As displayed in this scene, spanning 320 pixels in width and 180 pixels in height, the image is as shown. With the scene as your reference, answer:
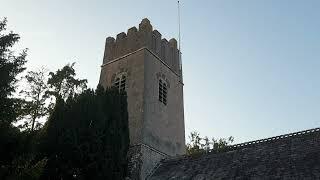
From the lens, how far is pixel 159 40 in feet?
91.2

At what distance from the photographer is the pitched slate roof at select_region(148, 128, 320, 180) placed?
54.4ft

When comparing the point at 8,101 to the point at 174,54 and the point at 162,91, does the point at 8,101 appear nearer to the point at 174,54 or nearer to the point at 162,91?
the point at 162,91

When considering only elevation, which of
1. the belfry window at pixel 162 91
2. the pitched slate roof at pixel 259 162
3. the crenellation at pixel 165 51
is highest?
the crenellation at pixel 165 51

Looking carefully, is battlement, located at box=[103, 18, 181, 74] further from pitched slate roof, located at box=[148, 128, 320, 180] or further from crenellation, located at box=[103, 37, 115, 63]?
pitched slate roof, located at box=[148, 128, 320, 180]

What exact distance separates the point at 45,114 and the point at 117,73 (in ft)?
18.9

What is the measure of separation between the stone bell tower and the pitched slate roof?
1559mm

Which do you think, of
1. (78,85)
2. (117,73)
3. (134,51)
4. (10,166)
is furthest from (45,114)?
(10,166)

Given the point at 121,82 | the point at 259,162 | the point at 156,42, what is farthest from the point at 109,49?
the point at 259,162

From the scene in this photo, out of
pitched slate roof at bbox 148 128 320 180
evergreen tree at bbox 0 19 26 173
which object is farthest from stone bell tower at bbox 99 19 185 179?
evergreen tree at bbox 0 19 26 173

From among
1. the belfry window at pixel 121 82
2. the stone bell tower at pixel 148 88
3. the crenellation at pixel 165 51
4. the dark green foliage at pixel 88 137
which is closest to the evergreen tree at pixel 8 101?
the dark green foliage at pixel 88 137

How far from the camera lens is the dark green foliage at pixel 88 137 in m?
17.0

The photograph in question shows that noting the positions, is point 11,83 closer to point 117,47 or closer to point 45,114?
point 45,114

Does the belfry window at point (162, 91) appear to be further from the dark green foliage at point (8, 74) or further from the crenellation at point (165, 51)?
the dark green foliage at point (8, 74)

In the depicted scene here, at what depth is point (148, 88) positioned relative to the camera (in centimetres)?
2419
